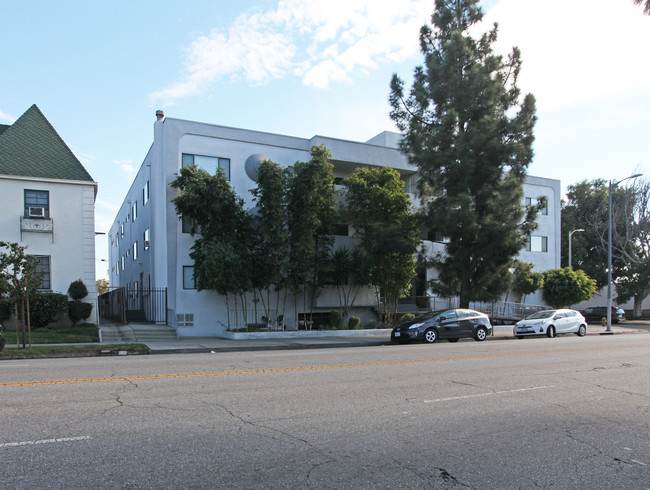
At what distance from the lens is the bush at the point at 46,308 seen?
63.6 feet

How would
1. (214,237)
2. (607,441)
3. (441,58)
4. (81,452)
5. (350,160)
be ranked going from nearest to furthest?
(81,452)
(607,441)
(214,237)
(441,58)
(350,160)

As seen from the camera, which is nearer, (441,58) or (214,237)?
(214,237)

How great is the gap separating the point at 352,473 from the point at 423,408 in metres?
2.78

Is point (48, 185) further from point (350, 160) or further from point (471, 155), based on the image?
point (471, 155)

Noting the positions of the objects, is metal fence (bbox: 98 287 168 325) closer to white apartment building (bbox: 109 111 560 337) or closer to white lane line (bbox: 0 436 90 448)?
white apartment building (bbox: 109 111 560 337)

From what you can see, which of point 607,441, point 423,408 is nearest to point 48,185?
point 423,408

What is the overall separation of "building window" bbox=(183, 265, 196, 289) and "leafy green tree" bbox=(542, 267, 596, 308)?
2591 cm

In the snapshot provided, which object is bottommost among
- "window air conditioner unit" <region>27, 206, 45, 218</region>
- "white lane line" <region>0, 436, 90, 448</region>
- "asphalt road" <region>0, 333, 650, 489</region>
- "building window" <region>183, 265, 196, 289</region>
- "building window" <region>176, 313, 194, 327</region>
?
"building window" <region>176, 313, 194, 327</region>

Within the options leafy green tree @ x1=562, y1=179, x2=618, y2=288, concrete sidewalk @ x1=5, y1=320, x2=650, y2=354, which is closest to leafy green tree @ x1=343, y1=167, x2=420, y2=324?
concrete sidewalk @ x1=5, y1=320, x2=650, y2=354

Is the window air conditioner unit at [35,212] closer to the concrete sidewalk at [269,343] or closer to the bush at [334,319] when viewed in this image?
the concrete sidewalk at [269,343]

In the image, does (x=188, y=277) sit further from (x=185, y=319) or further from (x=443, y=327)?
(x=443, y=327)

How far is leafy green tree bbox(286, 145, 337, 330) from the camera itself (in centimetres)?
2122

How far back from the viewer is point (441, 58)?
79.6 ft

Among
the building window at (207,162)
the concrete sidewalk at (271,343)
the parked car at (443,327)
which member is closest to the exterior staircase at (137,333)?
the concrete sidewalk at (271,343)
